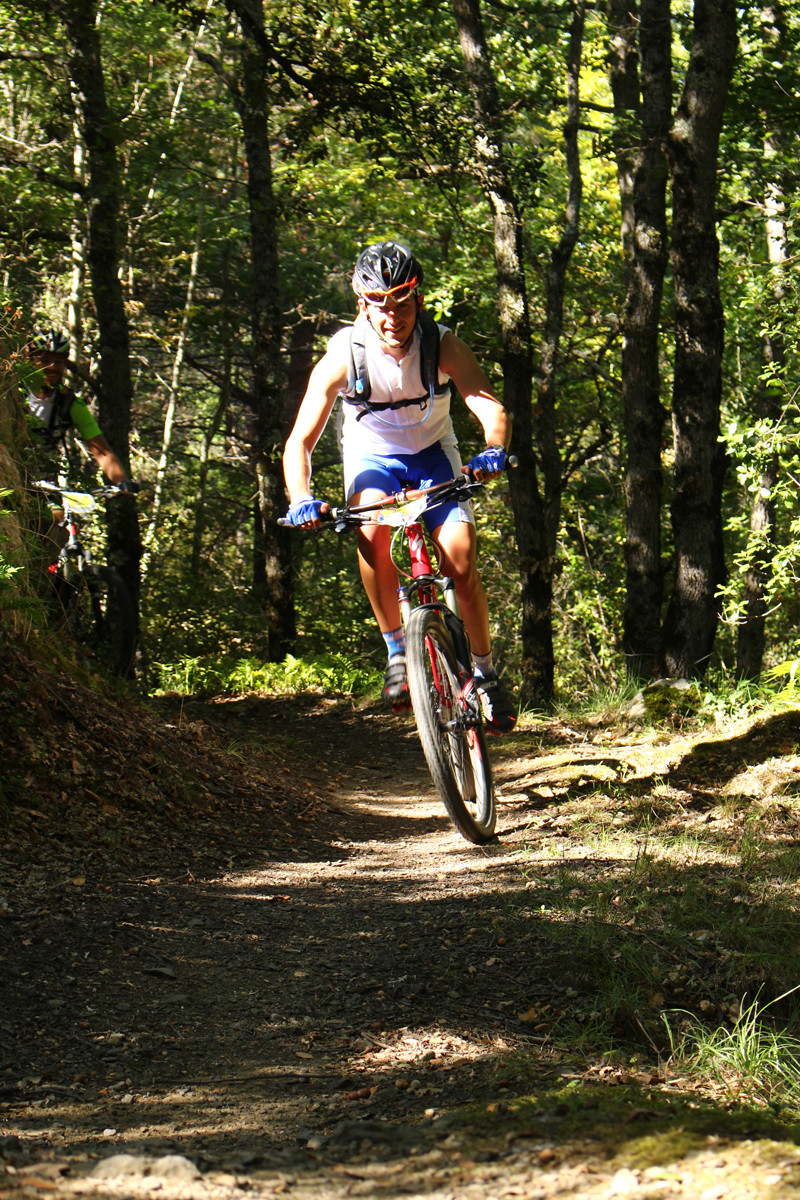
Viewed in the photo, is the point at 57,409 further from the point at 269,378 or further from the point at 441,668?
the point at 441,668

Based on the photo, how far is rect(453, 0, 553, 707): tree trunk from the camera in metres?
9.41

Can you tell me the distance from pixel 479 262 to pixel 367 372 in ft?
40.7

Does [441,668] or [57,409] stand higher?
[57,409]

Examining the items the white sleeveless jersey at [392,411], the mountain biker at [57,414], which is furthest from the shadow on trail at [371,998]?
the mountain biker at [57,414]

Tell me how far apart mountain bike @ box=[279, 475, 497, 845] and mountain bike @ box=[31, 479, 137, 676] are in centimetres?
345

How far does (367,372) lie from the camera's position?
16.1 ft

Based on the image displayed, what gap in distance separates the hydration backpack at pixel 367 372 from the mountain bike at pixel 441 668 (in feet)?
1.78

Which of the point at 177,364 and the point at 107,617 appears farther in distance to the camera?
the point at 177,364

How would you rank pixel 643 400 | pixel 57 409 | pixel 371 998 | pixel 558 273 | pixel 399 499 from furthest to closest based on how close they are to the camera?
1. pixel 558 273
2. pixel 643 400
3. pixel 57 409
4. pixel 399 499
5. pixel 371 998

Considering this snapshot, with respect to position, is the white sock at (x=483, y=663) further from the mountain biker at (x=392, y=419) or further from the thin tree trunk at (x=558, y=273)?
the thin tree trunk at (x=558, y=273)

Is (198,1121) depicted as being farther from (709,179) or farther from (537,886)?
(709,179)

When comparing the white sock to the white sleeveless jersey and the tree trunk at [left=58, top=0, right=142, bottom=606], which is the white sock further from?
the tree trunk at [left=58, top=0, right=142, bottom=606]

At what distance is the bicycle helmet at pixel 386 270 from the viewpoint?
15.4ft

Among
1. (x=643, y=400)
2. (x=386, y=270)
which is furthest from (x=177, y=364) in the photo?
(x=386, y=270)
